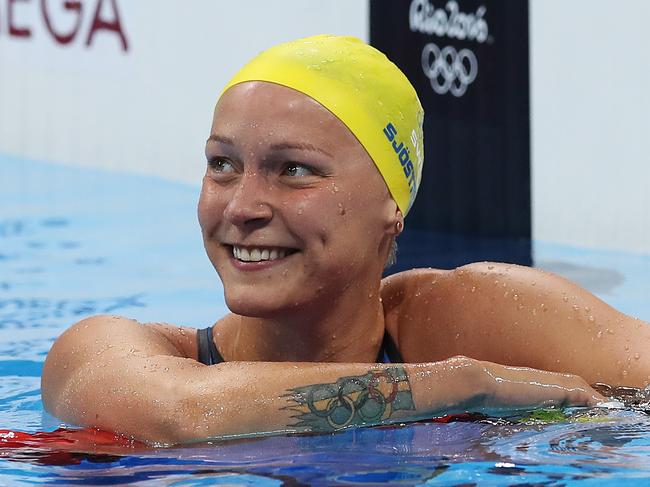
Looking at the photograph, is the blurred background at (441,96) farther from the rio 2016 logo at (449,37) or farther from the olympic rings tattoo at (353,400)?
the olympic rings tattoo at (353,400)

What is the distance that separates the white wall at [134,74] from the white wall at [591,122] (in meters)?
1.74

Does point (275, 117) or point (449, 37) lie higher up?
point (449, 37)

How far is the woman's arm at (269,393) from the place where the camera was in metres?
2.91

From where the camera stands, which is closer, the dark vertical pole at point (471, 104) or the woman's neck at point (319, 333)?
the woman's neck at point (319, 333)

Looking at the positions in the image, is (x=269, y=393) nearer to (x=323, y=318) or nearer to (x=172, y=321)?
(x=323, y=318)

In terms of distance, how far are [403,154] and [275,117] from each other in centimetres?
44

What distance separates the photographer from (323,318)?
3.22 metres

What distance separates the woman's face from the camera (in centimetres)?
296

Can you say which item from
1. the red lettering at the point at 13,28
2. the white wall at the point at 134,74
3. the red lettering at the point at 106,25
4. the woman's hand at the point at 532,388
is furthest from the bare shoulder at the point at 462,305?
the red lettering at the point at 13,28

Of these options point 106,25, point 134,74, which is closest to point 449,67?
point 134,74

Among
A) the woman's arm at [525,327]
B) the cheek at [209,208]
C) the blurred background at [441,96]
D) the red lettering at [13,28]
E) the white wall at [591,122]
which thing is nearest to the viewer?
the cheek at [209,208]

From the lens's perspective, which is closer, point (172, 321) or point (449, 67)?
point (172, 321)

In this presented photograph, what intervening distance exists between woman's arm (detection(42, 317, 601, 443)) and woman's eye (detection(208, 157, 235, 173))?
1.53 ft

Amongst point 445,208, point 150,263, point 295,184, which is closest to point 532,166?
point 445,208
